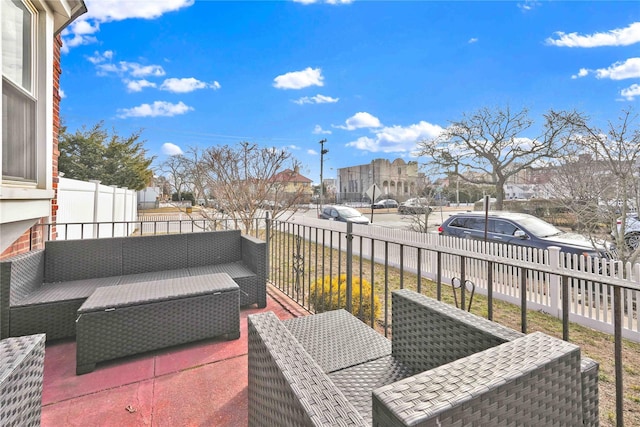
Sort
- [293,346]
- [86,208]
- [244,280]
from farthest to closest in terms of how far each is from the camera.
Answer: [86,208] → [244,280] → [293,346]

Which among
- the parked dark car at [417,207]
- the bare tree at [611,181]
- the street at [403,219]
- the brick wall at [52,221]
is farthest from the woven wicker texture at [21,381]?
the parked dark car at [417,207]

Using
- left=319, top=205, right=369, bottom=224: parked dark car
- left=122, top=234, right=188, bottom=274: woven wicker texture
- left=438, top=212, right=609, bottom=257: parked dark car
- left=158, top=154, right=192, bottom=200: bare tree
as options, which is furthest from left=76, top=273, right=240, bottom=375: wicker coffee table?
left=319, top=205, right=369, bottom=224: parked dark car

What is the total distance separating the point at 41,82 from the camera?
2.47 m

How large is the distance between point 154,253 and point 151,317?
121 centimetres

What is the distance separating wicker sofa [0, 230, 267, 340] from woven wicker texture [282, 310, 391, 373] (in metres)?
1.32

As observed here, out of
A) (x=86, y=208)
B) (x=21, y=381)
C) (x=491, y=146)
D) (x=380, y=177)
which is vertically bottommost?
(x=21, y=381)

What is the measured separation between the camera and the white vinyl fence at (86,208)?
550 cm

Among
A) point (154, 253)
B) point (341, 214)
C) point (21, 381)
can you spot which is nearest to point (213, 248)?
point (154, 253)

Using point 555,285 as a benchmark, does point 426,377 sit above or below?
above

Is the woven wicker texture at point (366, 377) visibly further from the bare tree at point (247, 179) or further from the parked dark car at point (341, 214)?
the parked dark car at point (341, 214)

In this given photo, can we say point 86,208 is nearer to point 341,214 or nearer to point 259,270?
point 259,270

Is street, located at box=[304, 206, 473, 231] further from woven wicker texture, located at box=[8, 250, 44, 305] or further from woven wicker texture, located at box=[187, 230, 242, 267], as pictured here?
woven wicker texture, located at box=[8, 250, 44, 305]

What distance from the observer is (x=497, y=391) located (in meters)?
0.69

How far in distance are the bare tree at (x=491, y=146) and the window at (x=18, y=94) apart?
16.0 meters
